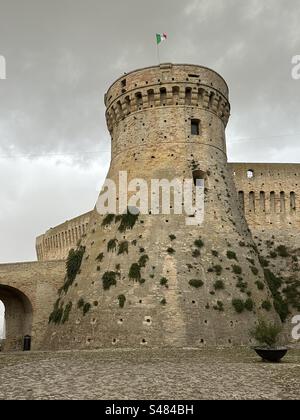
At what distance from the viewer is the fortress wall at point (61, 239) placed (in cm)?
3719

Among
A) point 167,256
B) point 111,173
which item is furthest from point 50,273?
point 167,256

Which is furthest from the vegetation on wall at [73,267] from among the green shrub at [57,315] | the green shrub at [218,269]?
the green shrub at [218,269]

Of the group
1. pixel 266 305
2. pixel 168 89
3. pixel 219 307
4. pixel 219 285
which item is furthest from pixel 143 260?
pixel 168 89

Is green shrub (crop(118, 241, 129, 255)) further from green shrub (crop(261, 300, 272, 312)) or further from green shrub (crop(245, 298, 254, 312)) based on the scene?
green shrub (crop(261, 300, 272, 312))

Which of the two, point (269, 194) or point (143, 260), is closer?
point (143, 260)

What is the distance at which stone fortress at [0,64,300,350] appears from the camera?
60.0 ft

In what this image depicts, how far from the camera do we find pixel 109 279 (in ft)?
63.8

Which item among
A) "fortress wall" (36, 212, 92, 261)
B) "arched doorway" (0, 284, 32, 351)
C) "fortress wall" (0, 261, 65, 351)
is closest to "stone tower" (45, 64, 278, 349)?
"fortress wall" (0, 261, 65, 351)

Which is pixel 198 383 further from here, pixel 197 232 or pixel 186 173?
pixel 186 173

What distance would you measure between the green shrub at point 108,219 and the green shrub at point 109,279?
9.96 feet

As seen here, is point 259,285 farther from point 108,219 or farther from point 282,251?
point 108,219

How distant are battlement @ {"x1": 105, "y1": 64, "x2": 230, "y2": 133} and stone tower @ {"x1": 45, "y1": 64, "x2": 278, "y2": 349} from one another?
2.1 inches

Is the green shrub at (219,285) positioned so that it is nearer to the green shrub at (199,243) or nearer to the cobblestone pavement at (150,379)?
the green shrub at (199,243)

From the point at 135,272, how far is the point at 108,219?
12.5ft
